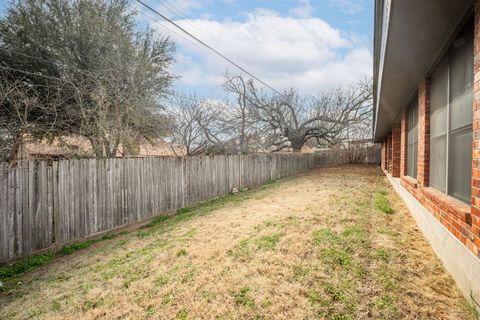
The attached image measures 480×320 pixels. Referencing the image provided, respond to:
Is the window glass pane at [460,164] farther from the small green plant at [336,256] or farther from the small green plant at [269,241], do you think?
the small green plant at [269,241]

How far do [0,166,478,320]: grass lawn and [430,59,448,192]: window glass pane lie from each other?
0.88 m

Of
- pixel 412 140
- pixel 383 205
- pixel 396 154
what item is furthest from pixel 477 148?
pixel 396 154

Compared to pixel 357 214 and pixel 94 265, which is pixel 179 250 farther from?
pixel 357 214

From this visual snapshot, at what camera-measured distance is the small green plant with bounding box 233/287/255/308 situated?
2324 millimetres

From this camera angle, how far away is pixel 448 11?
2264 millimetres

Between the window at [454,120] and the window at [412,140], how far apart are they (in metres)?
1.76

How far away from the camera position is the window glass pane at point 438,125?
10.4 feet

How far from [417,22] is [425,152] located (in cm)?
216

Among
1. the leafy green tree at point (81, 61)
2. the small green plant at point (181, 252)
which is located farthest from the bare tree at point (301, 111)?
the small green plant at point (181, 252)

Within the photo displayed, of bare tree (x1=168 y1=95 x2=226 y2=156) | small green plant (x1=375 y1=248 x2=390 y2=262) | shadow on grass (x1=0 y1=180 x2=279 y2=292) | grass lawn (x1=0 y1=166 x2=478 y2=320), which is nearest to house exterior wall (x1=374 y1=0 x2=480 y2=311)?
grass lawn (x1=0 y1=166 x2=478 y2=320)

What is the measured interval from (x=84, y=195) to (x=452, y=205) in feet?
17.8

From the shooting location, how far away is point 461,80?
2635 mm

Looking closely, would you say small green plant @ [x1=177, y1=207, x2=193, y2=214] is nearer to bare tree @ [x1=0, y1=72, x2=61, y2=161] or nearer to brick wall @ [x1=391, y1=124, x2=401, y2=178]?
bare tree @ [x1=0, y1=72, x2=61, y2=161]

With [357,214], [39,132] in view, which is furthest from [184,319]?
[39,132]
